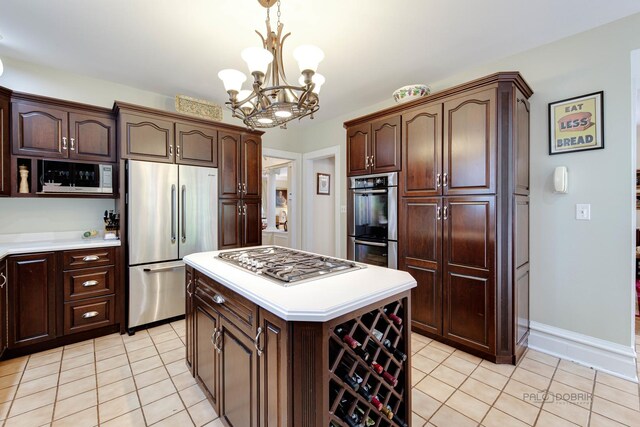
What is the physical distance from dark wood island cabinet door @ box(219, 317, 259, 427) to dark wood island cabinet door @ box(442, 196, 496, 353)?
1.88 m

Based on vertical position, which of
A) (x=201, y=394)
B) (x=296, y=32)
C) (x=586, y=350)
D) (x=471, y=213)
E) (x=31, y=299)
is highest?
Answer: (x=296, y=32)

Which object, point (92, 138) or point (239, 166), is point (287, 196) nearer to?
point (239, 166)

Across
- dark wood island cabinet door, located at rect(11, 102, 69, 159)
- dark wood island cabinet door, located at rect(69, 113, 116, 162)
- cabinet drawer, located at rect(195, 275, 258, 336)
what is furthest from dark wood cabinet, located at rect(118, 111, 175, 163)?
cabinet drawer, located at rect(195, 275, 258, 336)

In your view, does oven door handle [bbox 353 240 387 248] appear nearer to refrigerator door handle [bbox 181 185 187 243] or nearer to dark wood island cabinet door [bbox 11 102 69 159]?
refrigerator door handle [bbox 181 185 187 243]

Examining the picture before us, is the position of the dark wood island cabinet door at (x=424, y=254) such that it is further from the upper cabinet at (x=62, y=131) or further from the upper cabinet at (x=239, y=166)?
the upper cabinet at (x=62, y=131)

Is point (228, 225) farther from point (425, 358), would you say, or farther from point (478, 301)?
point (478, 301)

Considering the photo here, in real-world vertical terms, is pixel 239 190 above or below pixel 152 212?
above

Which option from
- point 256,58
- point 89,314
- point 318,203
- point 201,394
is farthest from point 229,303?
point 318,203

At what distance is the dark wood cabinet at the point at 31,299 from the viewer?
89.4 inches

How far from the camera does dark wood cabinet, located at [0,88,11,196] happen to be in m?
2.33

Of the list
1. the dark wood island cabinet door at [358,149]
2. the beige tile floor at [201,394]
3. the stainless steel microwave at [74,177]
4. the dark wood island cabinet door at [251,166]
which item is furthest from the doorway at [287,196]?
the beige tile floor at [201,394]

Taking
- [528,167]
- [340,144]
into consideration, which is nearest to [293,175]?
[340,144]

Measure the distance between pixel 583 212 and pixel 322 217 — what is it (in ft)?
11.4

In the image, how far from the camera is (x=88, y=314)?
2596mm
